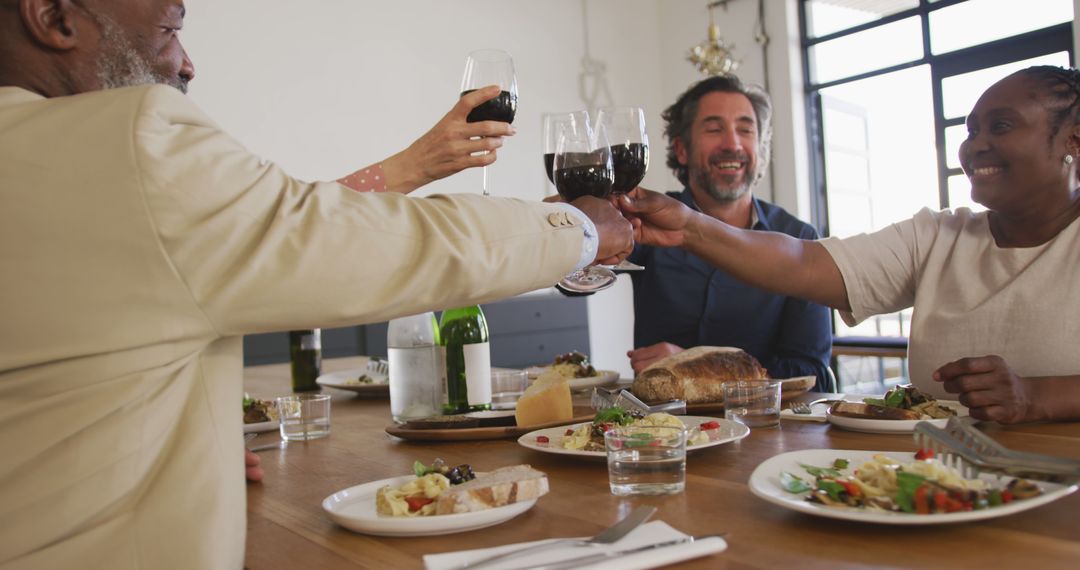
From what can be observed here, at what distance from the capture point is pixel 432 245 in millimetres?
996

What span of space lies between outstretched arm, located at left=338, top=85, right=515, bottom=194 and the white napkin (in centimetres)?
94

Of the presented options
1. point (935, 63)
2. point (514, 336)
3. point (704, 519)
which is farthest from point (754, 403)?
point (935, 63)

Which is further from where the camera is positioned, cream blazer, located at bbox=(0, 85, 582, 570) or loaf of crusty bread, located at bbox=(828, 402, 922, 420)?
loaf of crusty bread, located at bbox=(828, 402, 922, 420)

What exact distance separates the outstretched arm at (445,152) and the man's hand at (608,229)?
1.17ft

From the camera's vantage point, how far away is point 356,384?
2.37 metres

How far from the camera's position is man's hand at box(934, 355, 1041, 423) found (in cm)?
139

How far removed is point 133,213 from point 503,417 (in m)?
0.86

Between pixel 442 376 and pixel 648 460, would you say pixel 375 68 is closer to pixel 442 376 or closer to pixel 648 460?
pixel 442 376

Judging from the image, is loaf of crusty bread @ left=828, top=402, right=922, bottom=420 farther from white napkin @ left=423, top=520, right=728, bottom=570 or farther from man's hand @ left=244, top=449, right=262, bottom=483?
man's hand @ left=244, top=449, right=262, bottom=483

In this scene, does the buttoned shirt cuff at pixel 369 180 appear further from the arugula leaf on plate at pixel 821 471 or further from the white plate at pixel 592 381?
the arugula leaf on plate at pixel 821 471

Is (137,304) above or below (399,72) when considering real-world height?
below

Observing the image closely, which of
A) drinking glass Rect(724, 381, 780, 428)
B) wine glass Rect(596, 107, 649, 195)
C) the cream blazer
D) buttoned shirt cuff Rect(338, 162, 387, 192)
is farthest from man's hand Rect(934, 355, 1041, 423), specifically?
buttoned shirt cuff Rect(338, 162, 387, 192)

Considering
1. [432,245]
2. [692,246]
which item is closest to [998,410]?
[692,246]

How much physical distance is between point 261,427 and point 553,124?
899 millimetres
